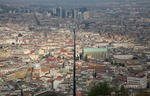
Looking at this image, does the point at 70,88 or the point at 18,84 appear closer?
the point at 70,88

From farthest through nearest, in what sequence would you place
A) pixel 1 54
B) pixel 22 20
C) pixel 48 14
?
pixel 48 14 < pixel 22 20 < pixel 1 54

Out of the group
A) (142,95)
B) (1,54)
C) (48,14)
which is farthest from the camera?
(48,14)

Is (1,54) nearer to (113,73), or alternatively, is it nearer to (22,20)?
(113,73)

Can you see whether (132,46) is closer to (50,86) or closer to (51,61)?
(51,61)

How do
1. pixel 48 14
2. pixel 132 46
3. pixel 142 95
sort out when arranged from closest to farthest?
pixel 142 95 → pixel 132 46 → pixel 48 14

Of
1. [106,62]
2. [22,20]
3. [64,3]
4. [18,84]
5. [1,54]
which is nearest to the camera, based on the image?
[18,84]

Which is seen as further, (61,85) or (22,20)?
(22,20)

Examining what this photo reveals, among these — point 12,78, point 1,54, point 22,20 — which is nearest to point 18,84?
point 12,78

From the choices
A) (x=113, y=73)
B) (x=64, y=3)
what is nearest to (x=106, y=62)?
(x=113, y=73)

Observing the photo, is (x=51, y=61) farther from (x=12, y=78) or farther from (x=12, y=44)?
(x=12, y=44)
